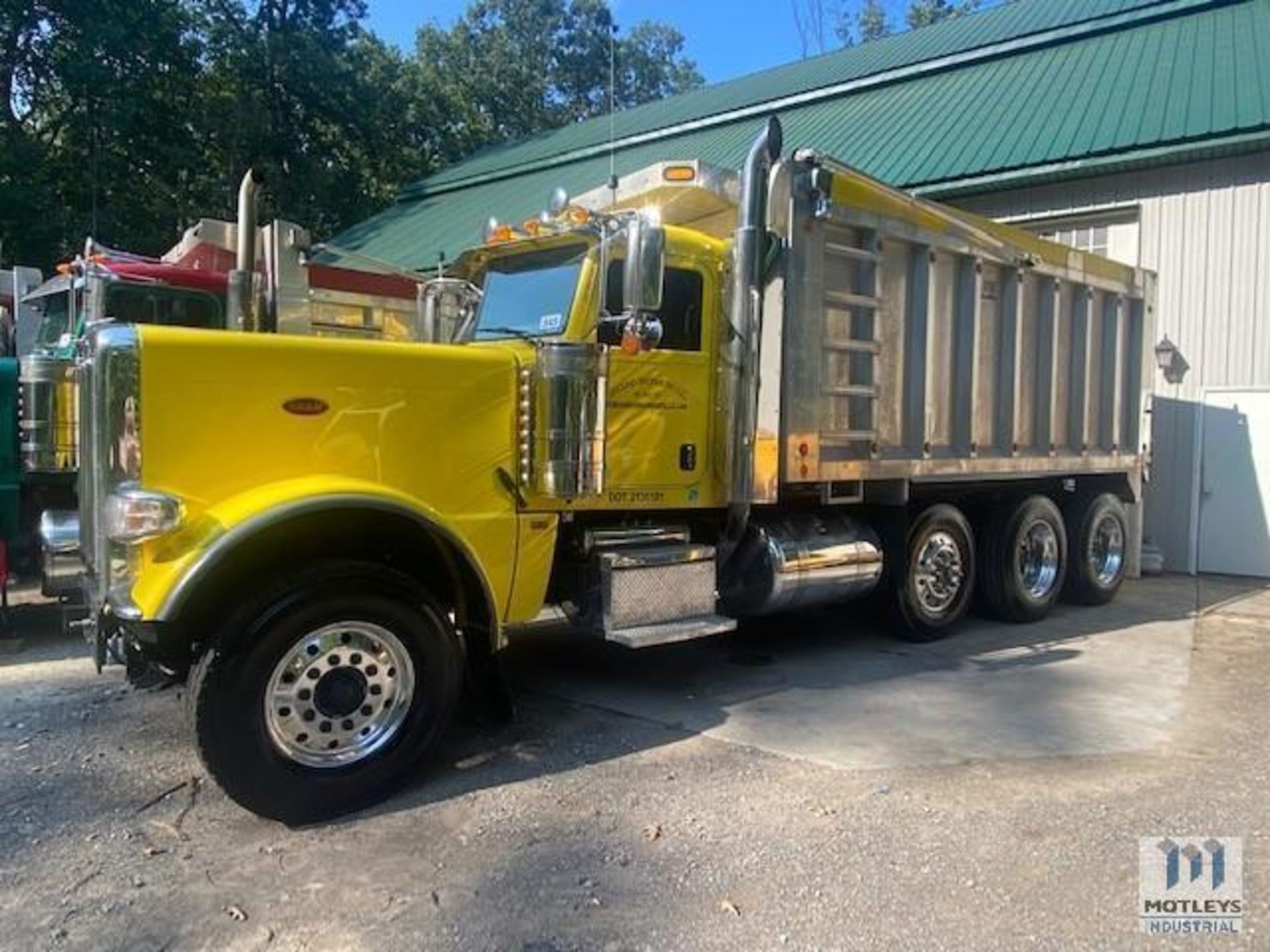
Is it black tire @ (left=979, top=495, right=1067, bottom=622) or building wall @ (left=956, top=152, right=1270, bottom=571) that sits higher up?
building wall @ (left=956, top=152, right=1270, bottom=571)

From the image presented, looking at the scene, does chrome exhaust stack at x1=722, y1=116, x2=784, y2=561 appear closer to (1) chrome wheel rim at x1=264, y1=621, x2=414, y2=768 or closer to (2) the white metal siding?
(1) chrome wheel rim at x1=264, y1=621, x2=414, y2=768

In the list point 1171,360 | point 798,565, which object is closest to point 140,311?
point 798,565

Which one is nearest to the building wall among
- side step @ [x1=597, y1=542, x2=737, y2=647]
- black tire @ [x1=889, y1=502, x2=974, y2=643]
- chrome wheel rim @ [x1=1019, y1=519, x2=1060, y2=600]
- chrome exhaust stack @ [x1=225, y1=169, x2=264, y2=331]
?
chrome wheel rim @ [x1=1019, y1=519, x2=1060, y2=600]

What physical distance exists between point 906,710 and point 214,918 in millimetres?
3807

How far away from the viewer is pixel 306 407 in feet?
14.8

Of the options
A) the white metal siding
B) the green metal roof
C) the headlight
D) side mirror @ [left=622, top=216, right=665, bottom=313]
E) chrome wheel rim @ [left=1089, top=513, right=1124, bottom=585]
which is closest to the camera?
the headlight

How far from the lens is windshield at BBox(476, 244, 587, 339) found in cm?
564

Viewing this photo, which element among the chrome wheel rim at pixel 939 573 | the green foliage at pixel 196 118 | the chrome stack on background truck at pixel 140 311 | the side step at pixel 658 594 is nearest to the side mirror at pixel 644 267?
the side step at pixel 658 594

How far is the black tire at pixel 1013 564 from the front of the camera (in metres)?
8.38

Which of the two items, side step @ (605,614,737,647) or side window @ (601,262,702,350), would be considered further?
side window @ (601,262,702,350)

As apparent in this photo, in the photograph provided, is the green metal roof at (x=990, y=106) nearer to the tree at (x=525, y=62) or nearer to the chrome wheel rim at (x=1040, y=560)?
the chrome wheel rim at (x=1040, y=560)

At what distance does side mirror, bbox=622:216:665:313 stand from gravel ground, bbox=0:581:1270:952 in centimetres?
223

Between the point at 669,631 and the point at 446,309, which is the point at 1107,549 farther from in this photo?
the point at 446,309

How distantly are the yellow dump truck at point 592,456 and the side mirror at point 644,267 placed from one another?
2 cm
